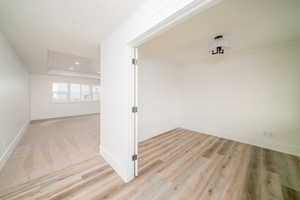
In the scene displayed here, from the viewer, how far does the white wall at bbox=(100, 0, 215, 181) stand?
1.06 metres

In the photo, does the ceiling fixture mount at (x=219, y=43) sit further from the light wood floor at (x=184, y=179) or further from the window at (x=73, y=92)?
the window at (x=73, y=92)

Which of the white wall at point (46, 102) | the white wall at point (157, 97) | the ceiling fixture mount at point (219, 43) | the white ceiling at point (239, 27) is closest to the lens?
the white ceiling at point (239, 27)

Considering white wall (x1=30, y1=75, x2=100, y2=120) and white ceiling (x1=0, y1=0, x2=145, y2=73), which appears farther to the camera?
→ white wall (x1=30, y1=75, x2=100, y2=120)

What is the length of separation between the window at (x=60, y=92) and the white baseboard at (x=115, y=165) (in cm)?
539

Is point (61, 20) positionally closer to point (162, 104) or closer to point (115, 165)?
point (115, 165)

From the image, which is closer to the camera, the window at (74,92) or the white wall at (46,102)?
the white wall at (46,102)

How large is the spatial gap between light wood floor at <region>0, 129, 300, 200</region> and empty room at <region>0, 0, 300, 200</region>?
2 cm

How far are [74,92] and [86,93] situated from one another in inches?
25.1

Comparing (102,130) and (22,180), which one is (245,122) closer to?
(102,130)

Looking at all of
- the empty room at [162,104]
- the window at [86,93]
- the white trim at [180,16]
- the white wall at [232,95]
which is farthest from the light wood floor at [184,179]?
the window at [86,93]

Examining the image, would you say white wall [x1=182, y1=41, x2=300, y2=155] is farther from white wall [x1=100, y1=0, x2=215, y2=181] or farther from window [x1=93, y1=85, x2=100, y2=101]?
window [x1=93, y1=85, x2=100, y2=101]

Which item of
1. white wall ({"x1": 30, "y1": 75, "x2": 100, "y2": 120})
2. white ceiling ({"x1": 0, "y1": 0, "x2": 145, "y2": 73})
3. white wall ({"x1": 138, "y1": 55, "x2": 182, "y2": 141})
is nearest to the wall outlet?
white wall ({"x1": 138, "y1": 55, "x2": 182, "y2": 141})

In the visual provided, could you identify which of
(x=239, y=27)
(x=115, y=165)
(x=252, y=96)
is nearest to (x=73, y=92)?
(x=115, y=165)

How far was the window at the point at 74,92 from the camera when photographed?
20.1 ft
